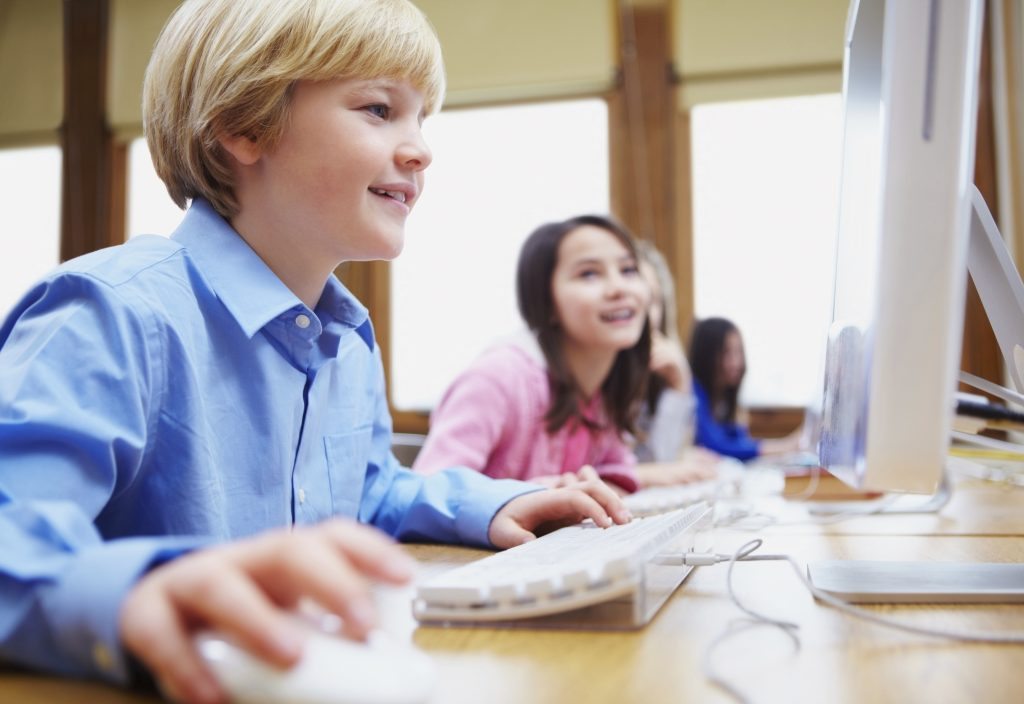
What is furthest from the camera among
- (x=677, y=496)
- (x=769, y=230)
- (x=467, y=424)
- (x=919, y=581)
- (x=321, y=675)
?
(x=769, y=230)

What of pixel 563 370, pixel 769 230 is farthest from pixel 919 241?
pixel 769 230

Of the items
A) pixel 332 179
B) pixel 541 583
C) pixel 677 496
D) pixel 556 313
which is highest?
pixel 332 179

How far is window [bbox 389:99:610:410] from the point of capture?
135 inches

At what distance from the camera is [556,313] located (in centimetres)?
166

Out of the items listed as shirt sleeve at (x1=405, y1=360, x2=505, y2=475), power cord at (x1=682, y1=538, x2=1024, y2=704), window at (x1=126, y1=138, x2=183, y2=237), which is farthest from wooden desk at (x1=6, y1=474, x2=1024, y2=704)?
window at (x1=126, y1=138, x2=183, y2=237)

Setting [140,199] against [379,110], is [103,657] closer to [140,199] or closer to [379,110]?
[379,110]

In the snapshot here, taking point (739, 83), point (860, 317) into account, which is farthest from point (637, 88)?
point (860, 317)

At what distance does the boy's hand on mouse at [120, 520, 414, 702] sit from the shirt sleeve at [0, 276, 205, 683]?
0.11 ft

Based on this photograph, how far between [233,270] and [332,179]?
123 millimetres

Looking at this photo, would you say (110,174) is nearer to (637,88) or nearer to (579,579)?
(637,88)

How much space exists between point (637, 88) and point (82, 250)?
2.37 m

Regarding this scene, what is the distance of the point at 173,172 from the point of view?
2.78 feet

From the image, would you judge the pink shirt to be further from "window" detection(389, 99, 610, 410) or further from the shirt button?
"window" detection(389, 99, 610, 410)

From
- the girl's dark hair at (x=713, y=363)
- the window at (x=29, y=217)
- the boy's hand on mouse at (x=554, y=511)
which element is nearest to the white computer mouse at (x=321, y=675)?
the boy's hand on mouse at (x=554, y=511)
